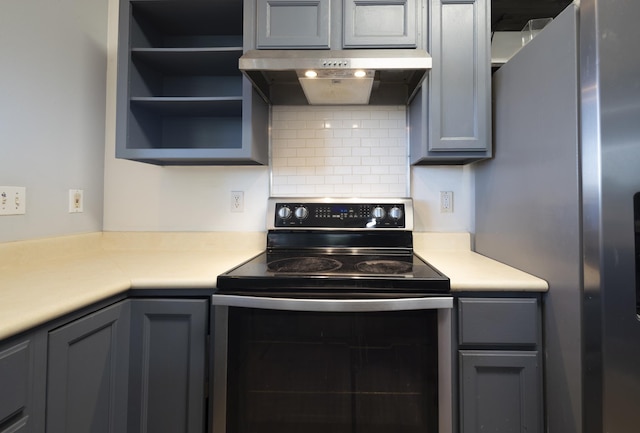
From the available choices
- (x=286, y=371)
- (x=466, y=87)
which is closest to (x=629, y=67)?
(x=466, y=87)

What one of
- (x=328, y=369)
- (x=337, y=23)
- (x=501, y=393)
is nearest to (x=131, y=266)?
(x=328, y=369)

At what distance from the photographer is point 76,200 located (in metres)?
1.58

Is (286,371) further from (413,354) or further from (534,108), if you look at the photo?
(534,108)

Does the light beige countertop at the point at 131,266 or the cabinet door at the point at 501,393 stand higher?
the light beige countertop at the point at 131,266

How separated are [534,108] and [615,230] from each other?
511 mm

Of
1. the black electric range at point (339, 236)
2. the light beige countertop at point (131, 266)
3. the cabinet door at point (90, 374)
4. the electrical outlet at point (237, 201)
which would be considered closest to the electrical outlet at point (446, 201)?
the light beige countertop at point (131, 266)

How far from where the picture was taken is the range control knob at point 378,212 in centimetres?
160

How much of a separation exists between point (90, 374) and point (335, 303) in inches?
29.8

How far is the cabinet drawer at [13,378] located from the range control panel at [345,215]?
3.46 ft

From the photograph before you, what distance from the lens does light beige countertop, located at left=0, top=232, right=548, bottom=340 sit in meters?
0.85

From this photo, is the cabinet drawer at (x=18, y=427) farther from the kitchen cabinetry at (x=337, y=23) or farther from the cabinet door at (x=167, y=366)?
→ the kitchen cabinetry at (x=337, y=23)

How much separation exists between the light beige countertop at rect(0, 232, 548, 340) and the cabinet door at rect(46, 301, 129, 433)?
0.25ft

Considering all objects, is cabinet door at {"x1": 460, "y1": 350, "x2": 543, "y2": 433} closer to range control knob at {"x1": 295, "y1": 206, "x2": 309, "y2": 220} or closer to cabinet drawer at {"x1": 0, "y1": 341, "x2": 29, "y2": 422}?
range control knob at {"x1": 295, "y1": 206, "x2": 309, "y2": 220}

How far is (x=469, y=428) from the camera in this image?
3.45 ft
